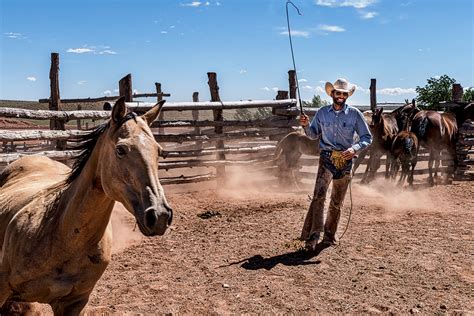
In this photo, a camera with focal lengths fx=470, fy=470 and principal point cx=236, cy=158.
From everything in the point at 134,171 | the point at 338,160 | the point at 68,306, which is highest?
the point at 134,171

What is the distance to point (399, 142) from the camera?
38.7ft

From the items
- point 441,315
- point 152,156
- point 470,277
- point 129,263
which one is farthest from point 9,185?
point 470,277

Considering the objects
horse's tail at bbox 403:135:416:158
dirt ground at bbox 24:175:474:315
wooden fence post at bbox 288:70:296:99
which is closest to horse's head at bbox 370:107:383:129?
horse's tail at bbox 403:135:416:158

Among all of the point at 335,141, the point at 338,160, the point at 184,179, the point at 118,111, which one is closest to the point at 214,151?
the point at 184,179

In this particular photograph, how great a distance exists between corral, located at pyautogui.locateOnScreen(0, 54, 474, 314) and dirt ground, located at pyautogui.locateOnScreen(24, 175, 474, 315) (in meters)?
0.01

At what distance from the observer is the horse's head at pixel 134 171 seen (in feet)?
8.31

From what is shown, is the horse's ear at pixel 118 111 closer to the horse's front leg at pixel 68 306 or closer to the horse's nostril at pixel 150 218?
the horse's nostril at pixel 150 218

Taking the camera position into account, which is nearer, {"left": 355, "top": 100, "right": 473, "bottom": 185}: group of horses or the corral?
the corral

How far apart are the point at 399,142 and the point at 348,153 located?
267 inches

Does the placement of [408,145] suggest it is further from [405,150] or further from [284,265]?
[284,265]

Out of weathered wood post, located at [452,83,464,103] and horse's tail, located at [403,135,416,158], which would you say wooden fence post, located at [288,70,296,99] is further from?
weathered wood post, located at [452,83,464,103]

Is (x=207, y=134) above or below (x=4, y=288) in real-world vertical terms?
above

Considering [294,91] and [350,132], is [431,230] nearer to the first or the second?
[350,132]

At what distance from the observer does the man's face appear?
577 cm
